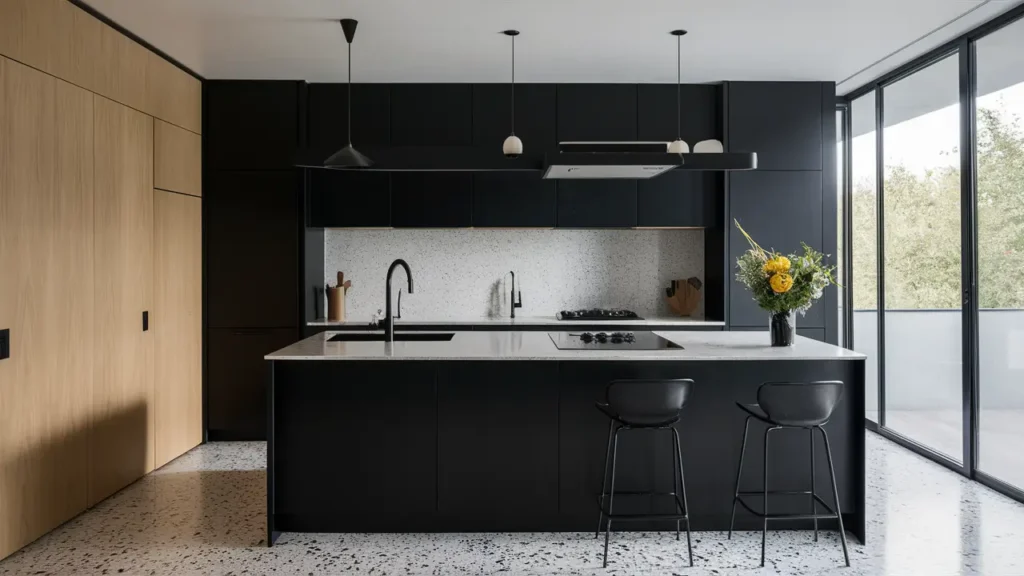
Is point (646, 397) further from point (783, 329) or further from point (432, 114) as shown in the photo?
point (432, 114)

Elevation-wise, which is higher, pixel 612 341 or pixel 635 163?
pixel 635 163

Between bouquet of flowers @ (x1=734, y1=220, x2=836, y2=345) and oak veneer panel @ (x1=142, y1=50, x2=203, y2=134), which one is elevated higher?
oak veneer panel @ (x1=142, y1=50, x2=203, y2=134)

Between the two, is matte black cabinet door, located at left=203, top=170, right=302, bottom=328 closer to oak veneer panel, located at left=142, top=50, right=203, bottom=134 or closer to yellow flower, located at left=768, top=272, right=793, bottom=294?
oak veneer panel, located at left=142, top=50, right=203, bottom=134

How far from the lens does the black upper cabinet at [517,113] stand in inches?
210

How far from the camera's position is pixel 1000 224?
13.0ft

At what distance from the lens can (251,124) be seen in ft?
17.1

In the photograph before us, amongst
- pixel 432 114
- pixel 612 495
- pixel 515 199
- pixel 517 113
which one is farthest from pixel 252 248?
pixel 612 495

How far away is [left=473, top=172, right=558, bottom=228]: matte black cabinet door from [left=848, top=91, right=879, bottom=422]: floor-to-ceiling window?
2503 millimetres

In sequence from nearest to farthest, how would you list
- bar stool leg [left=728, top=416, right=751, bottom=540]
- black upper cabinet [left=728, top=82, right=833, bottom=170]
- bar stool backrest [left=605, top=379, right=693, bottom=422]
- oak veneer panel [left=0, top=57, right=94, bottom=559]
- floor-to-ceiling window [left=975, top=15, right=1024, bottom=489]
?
bar stool backrest [left=605, top=379, right=693, bottom=422], oak veneer panel [left=0, top=57, right=94, bottom=559], bar stool leg [left=728, top=416, right=751, bottom=540], floor-to-ceiling window [left=975, top=15, right=1024, bottom=489], black upper cabinet [left=728, top=82, right=833, bottom=170]

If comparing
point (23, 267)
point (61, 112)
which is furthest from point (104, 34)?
point (23, 267)

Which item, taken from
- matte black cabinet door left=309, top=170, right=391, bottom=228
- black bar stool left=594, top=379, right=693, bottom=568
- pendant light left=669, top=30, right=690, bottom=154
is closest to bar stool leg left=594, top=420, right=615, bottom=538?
black bar stool left=594, top=379, right=693, bottom=568

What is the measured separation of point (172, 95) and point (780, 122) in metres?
4.49

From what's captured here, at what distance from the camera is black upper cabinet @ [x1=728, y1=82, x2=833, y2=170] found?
5285mm

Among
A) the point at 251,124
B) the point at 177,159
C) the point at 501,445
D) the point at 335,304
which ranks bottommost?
the point at 501,445
